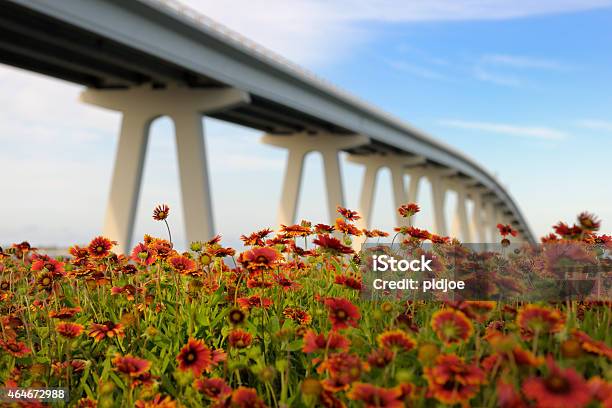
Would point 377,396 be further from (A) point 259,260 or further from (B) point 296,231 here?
(B) point 296,231

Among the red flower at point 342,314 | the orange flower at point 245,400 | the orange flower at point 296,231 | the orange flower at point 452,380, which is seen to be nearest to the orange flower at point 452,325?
the orange flower at point 452,380

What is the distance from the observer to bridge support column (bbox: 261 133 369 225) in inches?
1243

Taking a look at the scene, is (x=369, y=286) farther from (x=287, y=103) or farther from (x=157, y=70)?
(x=287, y=103)

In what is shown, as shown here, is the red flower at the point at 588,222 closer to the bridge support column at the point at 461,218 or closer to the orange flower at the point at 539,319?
the orange flower at the point at 539,319

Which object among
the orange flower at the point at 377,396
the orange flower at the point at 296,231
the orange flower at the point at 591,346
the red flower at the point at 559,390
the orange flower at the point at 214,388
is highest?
the orange flower at the point at 296,231

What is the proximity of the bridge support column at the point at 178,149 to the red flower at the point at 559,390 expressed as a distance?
751 inches

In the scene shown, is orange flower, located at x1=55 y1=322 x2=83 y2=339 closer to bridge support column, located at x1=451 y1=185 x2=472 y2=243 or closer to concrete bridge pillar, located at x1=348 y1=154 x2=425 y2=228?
concrete bridge pillar, located at x1=348 y1=154 x2=425 y2=228

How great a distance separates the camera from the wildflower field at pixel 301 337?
224 centimetres

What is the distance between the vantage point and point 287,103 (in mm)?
24906

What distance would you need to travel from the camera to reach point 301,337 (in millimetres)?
3566

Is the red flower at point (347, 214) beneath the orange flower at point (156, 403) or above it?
above

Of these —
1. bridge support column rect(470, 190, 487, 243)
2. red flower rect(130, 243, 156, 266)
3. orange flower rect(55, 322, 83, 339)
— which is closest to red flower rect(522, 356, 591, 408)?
orange flower rect(55, 322, 83, 339)

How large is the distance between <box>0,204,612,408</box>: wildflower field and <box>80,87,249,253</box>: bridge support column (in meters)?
14.9

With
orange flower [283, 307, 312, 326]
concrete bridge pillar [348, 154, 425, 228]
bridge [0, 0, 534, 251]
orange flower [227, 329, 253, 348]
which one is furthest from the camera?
concrete bridge pillar [348, 154, 425, 228]
